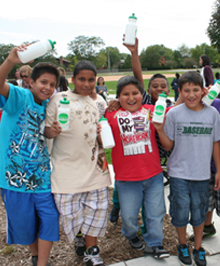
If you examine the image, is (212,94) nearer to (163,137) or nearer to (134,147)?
(163,137)

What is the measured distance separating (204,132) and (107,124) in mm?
973

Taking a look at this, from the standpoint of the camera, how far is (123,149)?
8.48 feet

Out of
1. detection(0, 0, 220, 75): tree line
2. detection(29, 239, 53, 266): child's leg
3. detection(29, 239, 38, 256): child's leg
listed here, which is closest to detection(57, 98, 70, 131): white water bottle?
detection(29, 239, 53, 266): child's leg

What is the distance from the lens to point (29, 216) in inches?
91.1

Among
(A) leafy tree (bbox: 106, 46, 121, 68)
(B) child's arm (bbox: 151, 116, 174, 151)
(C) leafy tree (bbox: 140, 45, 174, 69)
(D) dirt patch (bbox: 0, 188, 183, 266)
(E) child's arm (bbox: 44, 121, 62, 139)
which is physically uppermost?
(A) leafy tree (bbox: 106, 46, 121, 68)

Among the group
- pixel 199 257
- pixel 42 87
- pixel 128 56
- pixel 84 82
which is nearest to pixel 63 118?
pixel 42 87

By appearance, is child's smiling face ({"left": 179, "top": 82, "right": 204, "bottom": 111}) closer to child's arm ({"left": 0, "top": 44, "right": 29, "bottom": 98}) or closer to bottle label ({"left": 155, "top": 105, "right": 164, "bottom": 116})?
bottle label ({"left": 155, "top": 105, "right": 164, "bottom": 116})

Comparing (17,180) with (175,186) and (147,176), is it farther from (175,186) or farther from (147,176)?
(175,186)

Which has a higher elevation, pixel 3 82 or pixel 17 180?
pixel 3 82

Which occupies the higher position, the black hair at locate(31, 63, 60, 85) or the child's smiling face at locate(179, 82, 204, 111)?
the black hair at locate(31, 63, 60, 85)

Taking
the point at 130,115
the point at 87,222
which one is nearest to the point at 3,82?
the point at 130,115

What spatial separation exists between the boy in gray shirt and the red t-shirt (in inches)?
6.2

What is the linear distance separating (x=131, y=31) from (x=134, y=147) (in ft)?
4.07

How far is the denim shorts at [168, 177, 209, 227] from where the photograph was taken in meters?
2.51
